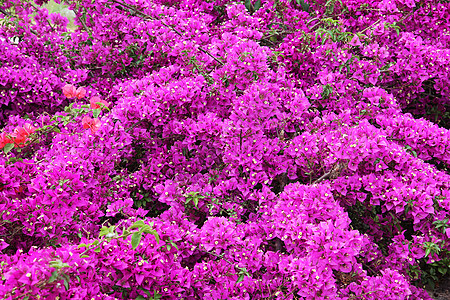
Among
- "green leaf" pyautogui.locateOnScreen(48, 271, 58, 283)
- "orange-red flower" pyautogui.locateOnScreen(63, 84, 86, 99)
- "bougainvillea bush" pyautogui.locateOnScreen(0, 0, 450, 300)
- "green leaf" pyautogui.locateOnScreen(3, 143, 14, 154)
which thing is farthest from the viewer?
"orange-red flower" pyautogui.locateOnScreen(63, 84, 86, 99)

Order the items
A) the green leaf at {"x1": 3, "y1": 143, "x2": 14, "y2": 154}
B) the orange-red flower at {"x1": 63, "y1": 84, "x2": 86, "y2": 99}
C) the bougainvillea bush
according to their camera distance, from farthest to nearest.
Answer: the orange-red flower at {"x1": 63, "y1": 84, "x2": 86, "y2": 99}
the green leaf at {"x1": 3, "y1": 143, "x2": 14, "y2": 154}
the bougainvillea bush

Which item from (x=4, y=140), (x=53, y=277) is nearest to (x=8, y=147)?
(x=4, y=140)

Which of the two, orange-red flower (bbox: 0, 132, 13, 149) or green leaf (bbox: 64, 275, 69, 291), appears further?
orange-red flower (bbox: 0, 132, 13, 149)

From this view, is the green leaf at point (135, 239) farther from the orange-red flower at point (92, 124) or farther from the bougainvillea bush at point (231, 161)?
the orange-red flower at point (92, 124)

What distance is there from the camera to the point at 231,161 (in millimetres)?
2168

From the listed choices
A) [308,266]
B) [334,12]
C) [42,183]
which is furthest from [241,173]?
[334,12]

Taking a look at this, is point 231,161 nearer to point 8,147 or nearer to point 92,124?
point 92,124

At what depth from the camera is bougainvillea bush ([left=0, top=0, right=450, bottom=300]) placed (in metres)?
1.68

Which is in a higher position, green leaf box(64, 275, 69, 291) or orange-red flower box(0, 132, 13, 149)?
orange-red flower box(0, 132, 13, 149)

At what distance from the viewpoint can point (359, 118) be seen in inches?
100.0

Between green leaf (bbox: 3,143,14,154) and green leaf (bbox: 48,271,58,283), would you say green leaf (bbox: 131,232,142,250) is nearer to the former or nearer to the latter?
green leaf (bbox: 48,271,58,283)

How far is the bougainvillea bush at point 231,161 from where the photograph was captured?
5.52 ft

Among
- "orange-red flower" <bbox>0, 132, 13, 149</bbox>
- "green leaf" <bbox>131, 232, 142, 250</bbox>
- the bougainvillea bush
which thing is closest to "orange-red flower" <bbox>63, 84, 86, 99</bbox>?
the bougainvillea bush

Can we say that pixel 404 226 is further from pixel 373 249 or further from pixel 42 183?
pixel 42 183
